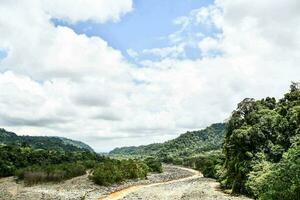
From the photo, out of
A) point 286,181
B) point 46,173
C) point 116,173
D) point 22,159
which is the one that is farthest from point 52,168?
point 286,181

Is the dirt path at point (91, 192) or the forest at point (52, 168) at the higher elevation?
the forest at point (52, 168)

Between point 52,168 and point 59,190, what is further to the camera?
point 52,168

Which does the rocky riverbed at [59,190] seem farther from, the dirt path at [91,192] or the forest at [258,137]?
the forest at [258,137]

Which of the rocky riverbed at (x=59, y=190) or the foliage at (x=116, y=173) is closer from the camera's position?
the rocky riverbed at (x=59, y=190)

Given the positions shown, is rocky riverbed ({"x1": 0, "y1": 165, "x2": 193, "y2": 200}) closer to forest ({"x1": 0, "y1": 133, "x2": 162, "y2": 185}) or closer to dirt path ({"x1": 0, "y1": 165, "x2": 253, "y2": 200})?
dirt path ({"x1": 0, "y1": 165, "x2": 253, "y2": 200})

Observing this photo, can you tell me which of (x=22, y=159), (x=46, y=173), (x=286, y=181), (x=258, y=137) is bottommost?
(x=286, y=181)

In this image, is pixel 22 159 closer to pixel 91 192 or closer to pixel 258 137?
pixel 91 192

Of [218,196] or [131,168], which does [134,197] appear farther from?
[131,168]

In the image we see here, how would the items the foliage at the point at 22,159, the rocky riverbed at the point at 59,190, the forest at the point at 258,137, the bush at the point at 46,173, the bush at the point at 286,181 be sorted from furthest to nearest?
the foliage at the point at 22,159, the bush at the point at 46,173, the rocky riverbed at the point at 59,190, the forest at the point at 258,137, the bush at the point at 286,181

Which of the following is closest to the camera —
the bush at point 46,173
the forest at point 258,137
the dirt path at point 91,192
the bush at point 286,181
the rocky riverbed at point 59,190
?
the bush at point 286,181

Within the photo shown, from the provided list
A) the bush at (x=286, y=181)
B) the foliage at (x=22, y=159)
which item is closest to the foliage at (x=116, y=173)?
the foliage at (x=22, y=159)

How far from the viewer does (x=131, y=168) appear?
410 feet

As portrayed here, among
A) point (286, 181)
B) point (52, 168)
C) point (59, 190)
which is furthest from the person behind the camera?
point (52, 168)

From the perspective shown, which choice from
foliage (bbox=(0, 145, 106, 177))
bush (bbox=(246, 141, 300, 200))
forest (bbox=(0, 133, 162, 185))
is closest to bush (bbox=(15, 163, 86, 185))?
forest (bbox=(0, 133, 162, 185))
